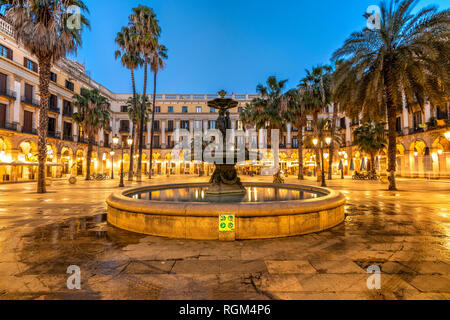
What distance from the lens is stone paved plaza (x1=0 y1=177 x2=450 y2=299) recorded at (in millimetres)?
2805

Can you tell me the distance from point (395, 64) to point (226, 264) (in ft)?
49.6

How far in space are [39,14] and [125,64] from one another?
1162 centimetres

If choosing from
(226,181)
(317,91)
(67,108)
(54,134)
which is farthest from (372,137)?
(67,108)

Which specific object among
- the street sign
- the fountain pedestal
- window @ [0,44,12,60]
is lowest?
the street sign

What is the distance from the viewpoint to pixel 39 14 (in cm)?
1312

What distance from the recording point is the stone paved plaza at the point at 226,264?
2.80m

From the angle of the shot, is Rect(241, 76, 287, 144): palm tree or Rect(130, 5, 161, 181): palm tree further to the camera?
Rect(241, 76, 287, 144): palm tree

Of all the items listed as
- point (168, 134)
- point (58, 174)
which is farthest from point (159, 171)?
point (58, 174)

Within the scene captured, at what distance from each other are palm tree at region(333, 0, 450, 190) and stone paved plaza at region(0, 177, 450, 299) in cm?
985

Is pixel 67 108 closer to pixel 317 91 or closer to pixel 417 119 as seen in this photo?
pixel 317 91

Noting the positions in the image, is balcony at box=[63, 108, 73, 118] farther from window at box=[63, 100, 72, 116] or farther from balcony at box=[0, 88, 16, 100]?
balcony at box=[0, 88, 16, 100]

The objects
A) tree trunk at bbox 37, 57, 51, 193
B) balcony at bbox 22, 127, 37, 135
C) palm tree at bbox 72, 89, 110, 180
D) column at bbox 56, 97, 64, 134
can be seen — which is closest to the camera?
tree trunk at bbox 37, 57, 51, 193

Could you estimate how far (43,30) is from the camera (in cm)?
1298

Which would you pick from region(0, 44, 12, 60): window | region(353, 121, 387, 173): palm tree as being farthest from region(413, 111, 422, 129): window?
region(0, 44, 12, 60): window
